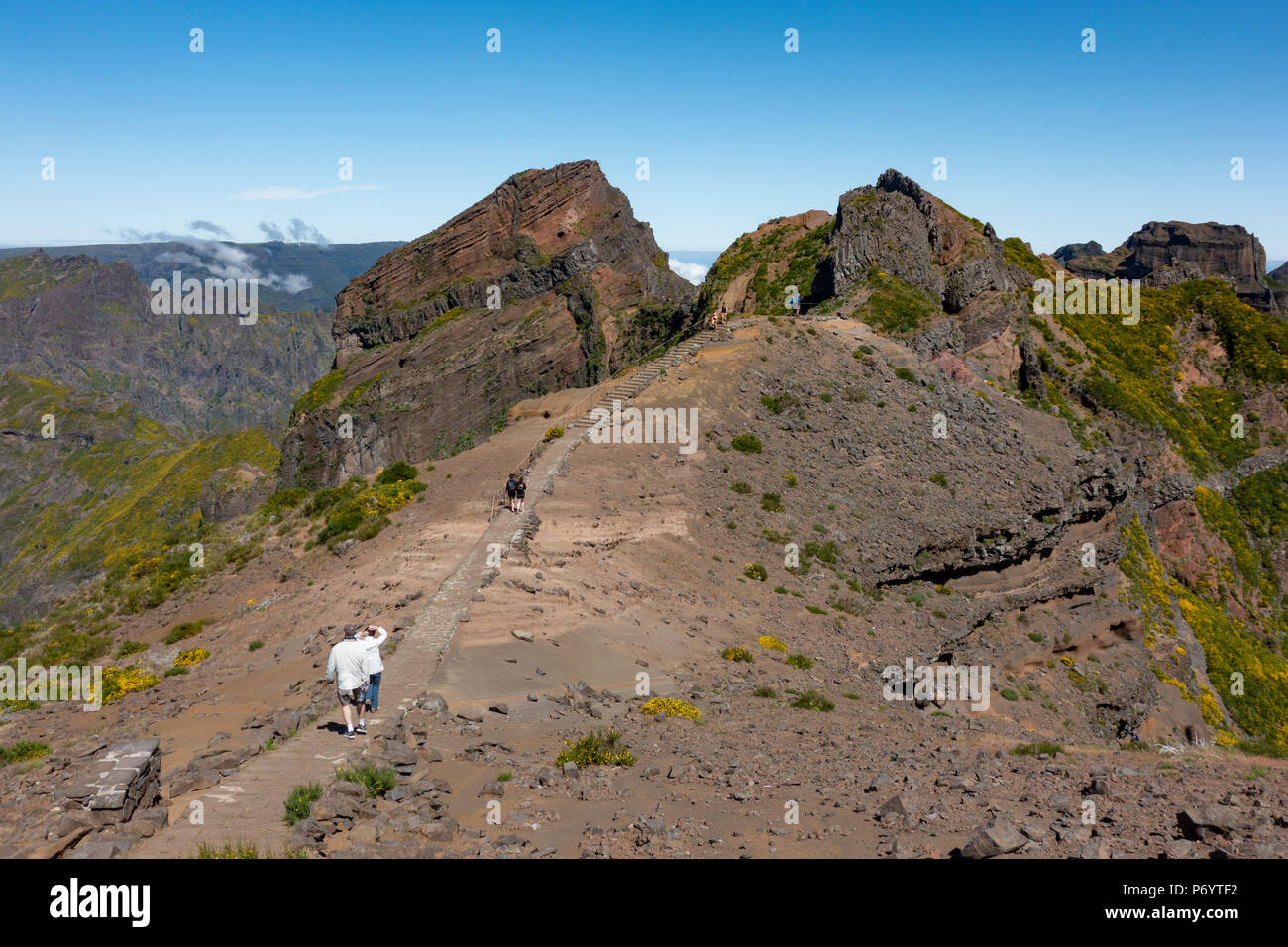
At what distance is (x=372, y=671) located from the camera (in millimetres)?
15008

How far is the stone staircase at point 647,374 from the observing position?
39375 mm

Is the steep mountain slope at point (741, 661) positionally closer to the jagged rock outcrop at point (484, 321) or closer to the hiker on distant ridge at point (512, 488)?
the hiker on distant ridge at point (512, 488)

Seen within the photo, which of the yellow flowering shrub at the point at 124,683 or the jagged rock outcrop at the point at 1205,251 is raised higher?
the jagged rock outcrop at the point at 1205,251

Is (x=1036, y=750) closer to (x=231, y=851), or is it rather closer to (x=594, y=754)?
(x=594, y=754)

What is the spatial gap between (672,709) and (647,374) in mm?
27358

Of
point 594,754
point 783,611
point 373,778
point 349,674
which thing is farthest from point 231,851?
point 783,611

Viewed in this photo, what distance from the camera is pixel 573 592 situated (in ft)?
78.4

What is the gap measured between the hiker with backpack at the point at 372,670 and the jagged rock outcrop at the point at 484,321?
7386cm

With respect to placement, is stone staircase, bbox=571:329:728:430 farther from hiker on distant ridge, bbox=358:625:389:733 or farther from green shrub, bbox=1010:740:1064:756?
green shrub, bbox=1010:740:1064:756

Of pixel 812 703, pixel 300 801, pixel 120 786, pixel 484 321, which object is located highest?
pixel 484 321

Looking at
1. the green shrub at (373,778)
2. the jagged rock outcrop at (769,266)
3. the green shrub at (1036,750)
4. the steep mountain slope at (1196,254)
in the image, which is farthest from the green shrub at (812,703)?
the steep mountain slope at (1196,254)

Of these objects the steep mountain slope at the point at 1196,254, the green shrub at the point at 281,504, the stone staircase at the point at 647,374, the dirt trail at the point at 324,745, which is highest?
the steep mountain slope at the point at 1196,254
